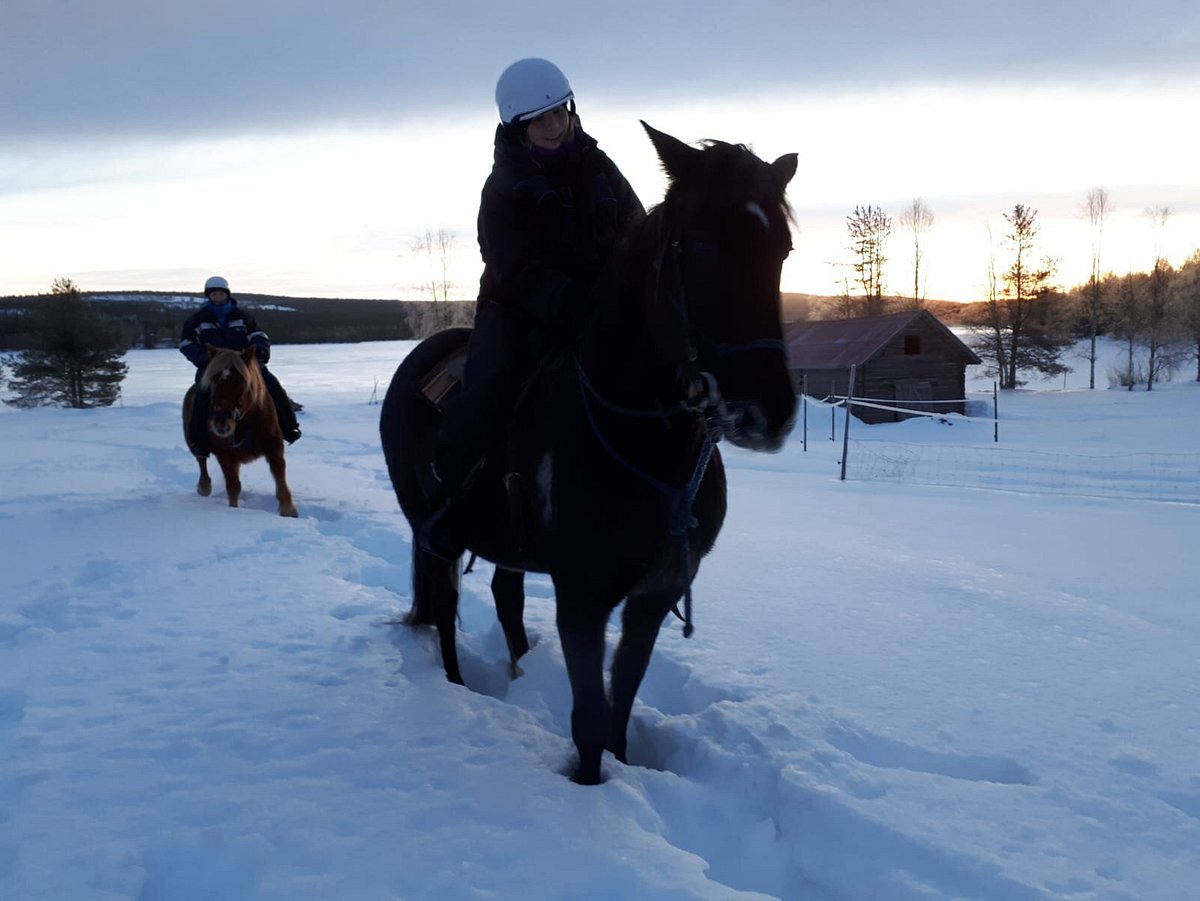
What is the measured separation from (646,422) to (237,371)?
743 cm

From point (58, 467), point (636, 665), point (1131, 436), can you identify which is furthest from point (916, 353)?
point (636, 665)

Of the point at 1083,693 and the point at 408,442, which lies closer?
the point at 1083,693

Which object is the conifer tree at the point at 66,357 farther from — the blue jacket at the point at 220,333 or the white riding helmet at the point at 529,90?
the white riding helmet at the point at 529,90

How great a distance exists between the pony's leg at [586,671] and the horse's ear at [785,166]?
161 cm

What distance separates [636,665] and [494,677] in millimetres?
1464

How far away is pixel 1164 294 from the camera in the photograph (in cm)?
5397

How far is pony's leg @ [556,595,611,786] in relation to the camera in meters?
2.89

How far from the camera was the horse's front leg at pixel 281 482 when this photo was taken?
8.55 metres

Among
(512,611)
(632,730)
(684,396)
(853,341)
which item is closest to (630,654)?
(632,730)

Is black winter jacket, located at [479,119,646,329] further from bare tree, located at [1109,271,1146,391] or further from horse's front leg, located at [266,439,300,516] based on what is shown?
bare tree, located at [1109,271,1146,391]

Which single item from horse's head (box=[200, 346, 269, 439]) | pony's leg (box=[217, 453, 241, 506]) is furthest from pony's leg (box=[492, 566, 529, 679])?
pony's leg (box=[217, 453, 241, 506])

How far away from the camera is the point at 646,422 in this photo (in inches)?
108

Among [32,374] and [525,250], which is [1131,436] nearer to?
[525,250]

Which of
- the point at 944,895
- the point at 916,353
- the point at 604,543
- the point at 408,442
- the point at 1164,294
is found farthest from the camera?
the point at 1164,294
